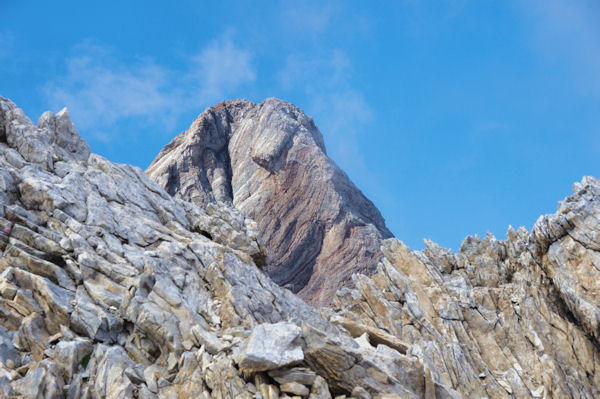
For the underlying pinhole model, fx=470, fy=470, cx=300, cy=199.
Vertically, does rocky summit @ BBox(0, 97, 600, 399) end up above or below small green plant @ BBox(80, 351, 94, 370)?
above

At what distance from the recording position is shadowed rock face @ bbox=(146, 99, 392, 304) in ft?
259

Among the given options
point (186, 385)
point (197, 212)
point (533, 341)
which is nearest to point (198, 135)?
point (197, 212)

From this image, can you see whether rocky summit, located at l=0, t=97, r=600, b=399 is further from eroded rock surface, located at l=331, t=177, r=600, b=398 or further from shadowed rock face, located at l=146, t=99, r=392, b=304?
shadowed rock face, located at l=146, t=99, r=392, b=304

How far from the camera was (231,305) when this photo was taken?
98.9ft

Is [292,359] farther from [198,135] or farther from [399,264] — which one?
[198,135]

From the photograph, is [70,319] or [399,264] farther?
[399,264]

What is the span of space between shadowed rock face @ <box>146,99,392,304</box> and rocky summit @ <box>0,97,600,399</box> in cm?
829

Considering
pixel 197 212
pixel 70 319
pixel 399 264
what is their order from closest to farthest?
1. pixel 70 319
2. pixel 197 212
3. pixel 399 264

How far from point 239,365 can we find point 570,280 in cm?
3449

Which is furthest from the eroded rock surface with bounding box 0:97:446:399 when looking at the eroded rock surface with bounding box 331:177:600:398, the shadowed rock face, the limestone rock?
the shadowed rock face

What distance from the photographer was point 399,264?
172ft

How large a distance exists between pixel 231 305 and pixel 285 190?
57.4m

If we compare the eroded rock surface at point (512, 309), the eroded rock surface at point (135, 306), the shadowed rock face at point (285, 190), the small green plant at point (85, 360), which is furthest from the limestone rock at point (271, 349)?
the shadowed rock face at point (285, 190)

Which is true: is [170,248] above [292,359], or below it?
above
